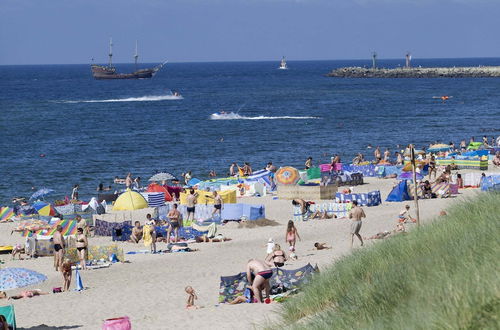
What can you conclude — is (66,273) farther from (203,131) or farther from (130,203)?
(203,131)

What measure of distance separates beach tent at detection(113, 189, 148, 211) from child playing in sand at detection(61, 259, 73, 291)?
32.8 ft

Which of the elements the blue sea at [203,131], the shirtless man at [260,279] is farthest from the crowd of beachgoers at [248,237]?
the blue sea at [203,131]

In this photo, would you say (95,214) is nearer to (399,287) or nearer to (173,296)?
(173,296)

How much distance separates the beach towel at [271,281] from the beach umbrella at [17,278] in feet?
14.7

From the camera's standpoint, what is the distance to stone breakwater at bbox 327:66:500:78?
15388 centimetres

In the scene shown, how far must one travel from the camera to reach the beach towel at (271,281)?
14945 millimetres

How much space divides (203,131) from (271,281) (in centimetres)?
5017

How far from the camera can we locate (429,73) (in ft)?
522

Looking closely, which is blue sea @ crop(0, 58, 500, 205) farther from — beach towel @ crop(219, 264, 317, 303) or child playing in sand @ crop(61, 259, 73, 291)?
beach towel @ crop(219, 264, 317, 303)

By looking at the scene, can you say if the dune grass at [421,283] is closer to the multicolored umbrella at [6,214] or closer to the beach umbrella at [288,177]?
the beach umbrella at [288,177]

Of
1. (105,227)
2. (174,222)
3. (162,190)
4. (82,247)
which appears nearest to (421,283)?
(82,247)

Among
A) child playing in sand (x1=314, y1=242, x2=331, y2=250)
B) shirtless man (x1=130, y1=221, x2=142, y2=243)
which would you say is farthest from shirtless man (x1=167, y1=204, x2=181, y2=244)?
child playing in sand (x1=314, y1=242, x2=331, y2=250)

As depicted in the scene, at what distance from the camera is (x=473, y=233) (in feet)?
31.4

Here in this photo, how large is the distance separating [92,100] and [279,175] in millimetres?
81032
